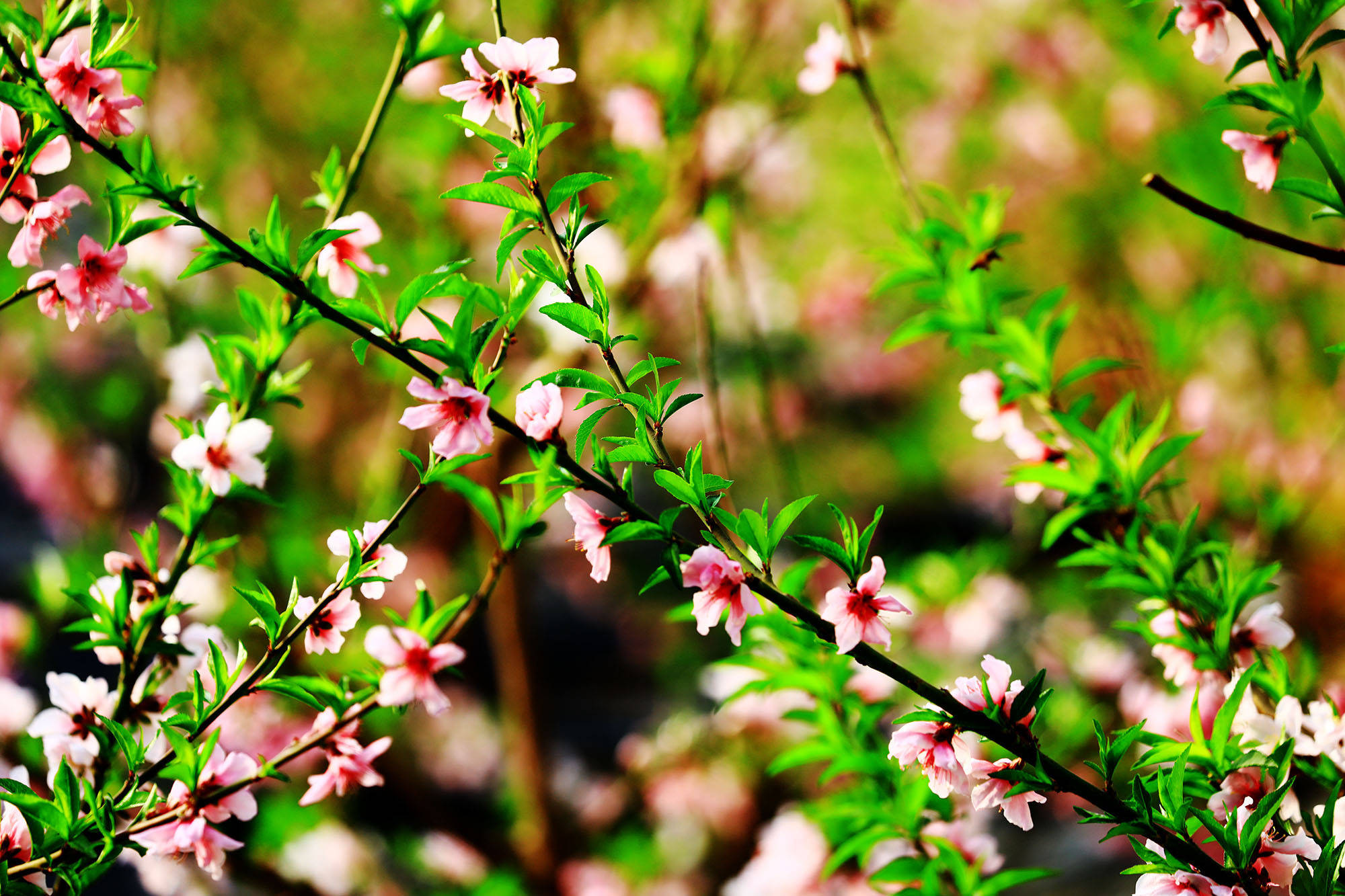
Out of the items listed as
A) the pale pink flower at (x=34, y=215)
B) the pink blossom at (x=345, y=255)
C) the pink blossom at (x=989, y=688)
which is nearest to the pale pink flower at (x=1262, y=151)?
the pink blossom at (x=989, y=688)

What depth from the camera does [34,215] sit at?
0.82 metres

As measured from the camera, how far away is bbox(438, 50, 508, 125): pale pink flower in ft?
2.63

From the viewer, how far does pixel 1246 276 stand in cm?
265

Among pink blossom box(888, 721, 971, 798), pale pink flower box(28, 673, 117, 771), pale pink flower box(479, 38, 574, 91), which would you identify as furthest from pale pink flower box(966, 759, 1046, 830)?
pale pink flower box(28, 673, 117, 771)

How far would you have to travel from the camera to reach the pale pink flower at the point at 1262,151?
2.80ft

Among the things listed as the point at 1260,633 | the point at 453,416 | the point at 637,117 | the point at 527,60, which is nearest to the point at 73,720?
the point at 453,416

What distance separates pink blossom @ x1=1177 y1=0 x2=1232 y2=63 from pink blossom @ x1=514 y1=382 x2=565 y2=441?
646 millimetres

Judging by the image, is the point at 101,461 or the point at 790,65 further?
the point at 101,461

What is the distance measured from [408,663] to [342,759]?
0.12m

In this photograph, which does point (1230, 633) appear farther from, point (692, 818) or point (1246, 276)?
point (692, 818)

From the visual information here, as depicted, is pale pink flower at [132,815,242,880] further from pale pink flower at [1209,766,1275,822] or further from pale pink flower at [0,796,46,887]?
pale pink flower at [1209,766,1275,822]

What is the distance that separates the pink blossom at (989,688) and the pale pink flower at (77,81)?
0.91m

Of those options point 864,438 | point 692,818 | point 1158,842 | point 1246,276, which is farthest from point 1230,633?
point 864,438

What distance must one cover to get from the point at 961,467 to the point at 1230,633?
4524 mm
